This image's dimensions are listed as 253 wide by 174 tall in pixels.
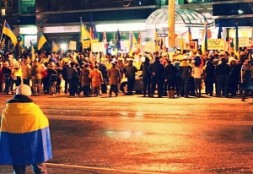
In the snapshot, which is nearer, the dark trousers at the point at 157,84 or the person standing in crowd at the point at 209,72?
the person standing in crowd at the point at 209,72

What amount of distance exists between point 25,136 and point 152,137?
630cm

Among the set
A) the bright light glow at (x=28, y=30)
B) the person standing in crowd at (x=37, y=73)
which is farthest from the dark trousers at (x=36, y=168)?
the bright light glow at (x=28, y=30)

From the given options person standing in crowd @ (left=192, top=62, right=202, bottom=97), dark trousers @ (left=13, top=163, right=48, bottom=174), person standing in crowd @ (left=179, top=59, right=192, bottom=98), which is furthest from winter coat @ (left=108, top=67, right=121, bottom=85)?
dark trousers @ (left=13, top=163, right=48, bottom=174)

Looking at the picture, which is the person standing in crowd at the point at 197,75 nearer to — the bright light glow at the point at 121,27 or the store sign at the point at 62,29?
the bright light glow at the point at 121,27

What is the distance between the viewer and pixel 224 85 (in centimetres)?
2652

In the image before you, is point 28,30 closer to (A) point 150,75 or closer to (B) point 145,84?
(B) point 145,84

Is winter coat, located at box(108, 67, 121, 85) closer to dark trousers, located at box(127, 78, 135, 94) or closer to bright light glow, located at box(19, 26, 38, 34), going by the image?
dark trousers, located at box(127, 78, 135, 94)

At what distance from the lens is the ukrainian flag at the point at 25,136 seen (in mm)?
8586

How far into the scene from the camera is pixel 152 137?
14.6m

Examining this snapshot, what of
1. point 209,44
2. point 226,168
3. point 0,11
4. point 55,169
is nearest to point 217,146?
point 226,168

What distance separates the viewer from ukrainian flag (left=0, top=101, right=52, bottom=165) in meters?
8.59

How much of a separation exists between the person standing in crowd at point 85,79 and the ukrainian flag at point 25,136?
19414 mm

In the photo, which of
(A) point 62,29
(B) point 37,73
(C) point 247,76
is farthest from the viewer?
(A) point 62,29

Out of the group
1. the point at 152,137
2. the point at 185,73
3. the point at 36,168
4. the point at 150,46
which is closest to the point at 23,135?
the point at 36,168
